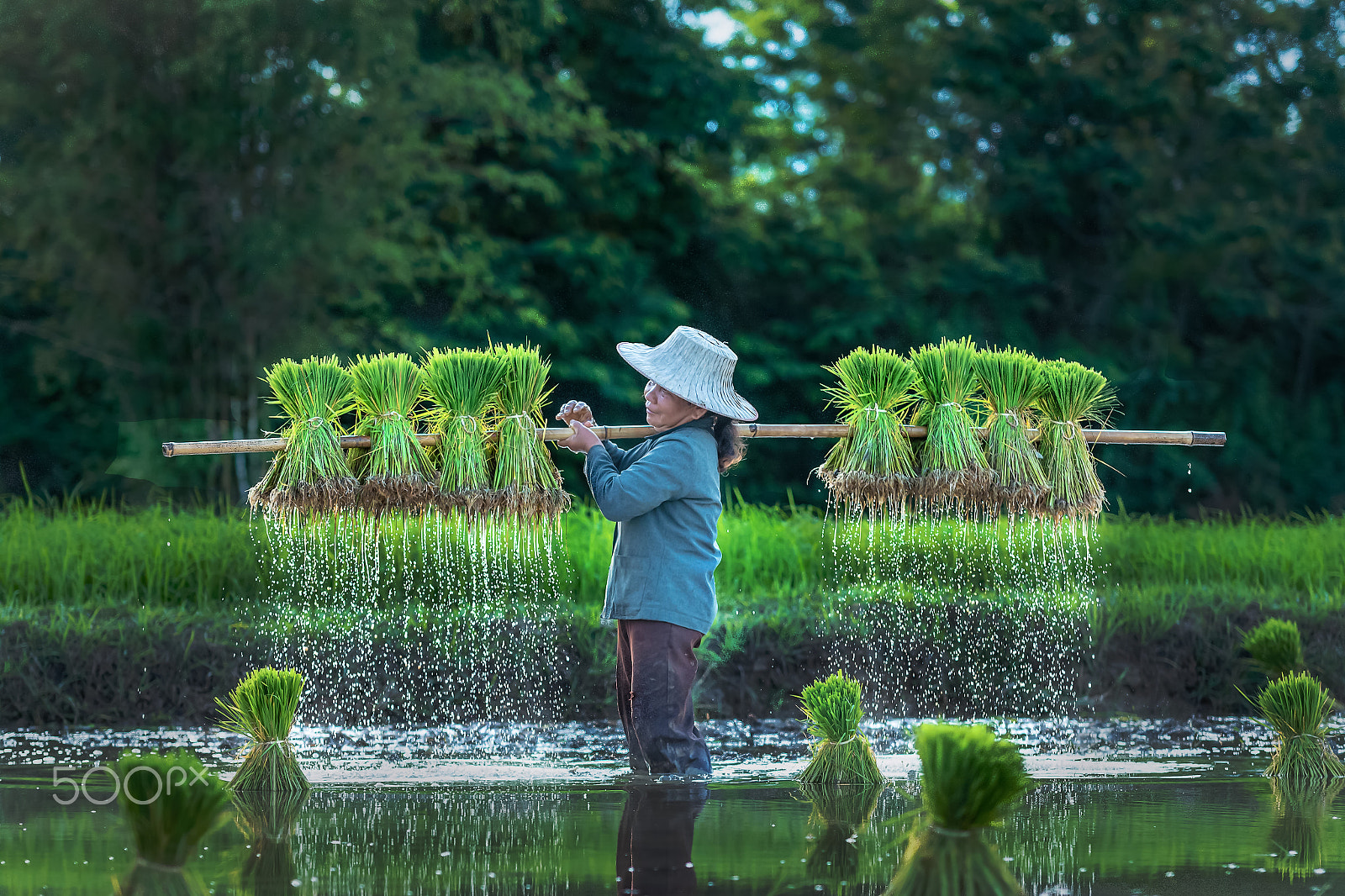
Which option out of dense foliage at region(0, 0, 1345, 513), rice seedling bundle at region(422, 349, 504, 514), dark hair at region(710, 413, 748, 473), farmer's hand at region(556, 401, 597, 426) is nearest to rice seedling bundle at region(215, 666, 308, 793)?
rice seedling bundle at region(422, 349, 504, 514)

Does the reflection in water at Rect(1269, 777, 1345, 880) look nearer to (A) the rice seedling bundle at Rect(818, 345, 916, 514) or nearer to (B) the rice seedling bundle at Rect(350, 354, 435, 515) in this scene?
(A) the rice seedling bundle at Rect(818, 345, 916, 514)

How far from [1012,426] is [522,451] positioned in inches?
86.3

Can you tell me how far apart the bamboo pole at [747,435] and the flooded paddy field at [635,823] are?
52.6 inches

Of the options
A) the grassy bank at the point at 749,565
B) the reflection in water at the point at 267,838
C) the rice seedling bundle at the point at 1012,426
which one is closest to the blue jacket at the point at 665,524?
the reflection in water at the point at 267,838

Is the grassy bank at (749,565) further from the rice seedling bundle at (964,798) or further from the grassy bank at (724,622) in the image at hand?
the rice seedling bundle at (964,798)

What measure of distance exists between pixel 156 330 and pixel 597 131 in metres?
5.49

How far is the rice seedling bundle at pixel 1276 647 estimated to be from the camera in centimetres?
637

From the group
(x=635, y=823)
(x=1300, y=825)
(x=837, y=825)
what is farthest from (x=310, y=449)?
(x=1300, y=825)

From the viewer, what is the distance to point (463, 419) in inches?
222

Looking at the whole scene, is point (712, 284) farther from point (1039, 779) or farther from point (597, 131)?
point (1039, 779)

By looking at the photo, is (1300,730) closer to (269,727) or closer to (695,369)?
(695,369)

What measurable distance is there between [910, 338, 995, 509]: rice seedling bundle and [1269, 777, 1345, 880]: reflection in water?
1671mm

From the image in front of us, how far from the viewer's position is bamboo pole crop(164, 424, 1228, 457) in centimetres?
524

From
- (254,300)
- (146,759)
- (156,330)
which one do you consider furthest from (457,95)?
(146,759)
